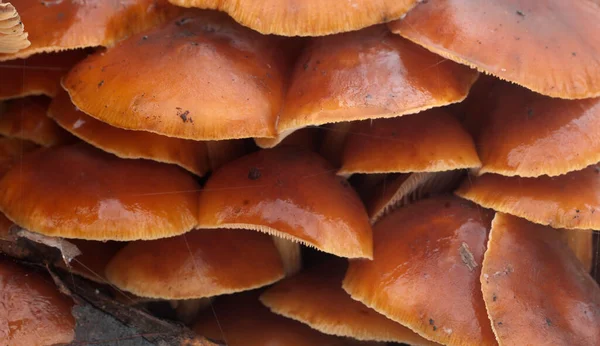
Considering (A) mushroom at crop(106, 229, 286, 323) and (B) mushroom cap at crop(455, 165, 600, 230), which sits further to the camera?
(A) mushroom at crop(106, 229, 286, 323)

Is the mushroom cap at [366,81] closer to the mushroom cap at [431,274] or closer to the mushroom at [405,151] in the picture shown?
the mushroom at [405,151]

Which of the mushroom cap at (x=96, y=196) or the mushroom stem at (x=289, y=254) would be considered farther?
the mushroom stem at (x=289, y=254)

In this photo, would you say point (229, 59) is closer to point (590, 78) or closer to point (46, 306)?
point (46, 306)

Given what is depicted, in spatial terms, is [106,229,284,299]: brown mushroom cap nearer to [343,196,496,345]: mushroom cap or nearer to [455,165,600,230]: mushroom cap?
[343,196,496,345]: mushroom cap

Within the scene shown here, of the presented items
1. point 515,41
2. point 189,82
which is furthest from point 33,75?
point 515,41

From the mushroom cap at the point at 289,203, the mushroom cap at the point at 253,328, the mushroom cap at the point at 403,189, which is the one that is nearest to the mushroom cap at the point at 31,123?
the mushroom cap at the point at 289,203

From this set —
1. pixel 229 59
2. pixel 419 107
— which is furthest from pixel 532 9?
pixel 229 59

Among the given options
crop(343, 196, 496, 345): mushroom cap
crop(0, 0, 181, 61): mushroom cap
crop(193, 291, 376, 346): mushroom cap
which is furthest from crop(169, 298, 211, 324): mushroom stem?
crop(0, 0, 181, 61): mushroom cap
